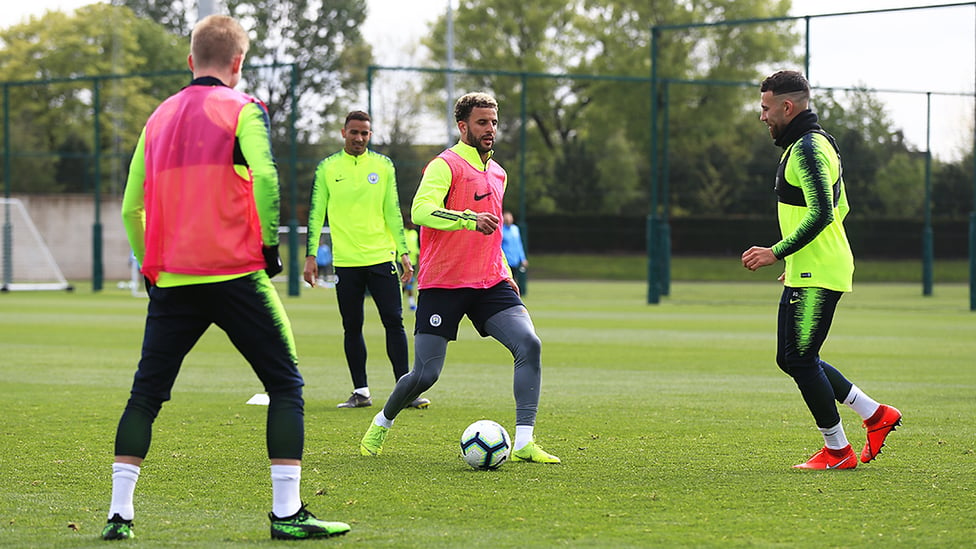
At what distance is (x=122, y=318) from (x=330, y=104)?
1782 inches

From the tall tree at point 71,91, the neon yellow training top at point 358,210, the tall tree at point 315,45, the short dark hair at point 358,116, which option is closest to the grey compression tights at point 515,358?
the neon yellow training top at point 358,210

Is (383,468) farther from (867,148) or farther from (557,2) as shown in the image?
(557,2)

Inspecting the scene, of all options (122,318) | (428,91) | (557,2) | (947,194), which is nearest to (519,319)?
(122,318)

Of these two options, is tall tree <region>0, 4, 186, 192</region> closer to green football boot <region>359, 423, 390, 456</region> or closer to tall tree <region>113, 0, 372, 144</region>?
tall tree <region>113, 0, 372, 144</region>

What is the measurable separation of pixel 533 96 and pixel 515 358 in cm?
5032

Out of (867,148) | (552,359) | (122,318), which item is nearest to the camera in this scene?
(552,359)

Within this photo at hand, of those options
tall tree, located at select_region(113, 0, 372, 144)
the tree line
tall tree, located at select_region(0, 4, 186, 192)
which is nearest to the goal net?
the tree line

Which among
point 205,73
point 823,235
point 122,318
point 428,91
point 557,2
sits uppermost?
point 557,2

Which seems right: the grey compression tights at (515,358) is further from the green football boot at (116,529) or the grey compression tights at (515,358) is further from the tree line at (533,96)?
the tree line at (533,96)

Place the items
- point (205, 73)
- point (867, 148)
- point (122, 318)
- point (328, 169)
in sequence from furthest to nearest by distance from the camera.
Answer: point (867, 148)
point (122, 318)
point (328, 169)
point (205, 73)

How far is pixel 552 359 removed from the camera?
1418 centimetres

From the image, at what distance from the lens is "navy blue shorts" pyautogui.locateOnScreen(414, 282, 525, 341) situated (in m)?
7.21

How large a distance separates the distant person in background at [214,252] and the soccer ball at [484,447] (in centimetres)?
172

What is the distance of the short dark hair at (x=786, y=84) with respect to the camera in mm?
6840
